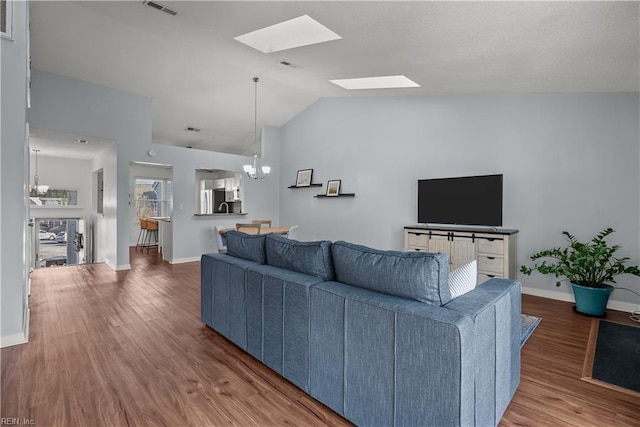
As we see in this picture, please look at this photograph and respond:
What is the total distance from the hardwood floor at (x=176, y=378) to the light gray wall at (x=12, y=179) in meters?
0.27

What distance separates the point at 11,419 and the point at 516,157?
5185 mm

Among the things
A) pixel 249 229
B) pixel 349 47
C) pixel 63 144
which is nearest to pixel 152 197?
pixel 63 144

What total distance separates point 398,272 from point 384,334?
295 mm

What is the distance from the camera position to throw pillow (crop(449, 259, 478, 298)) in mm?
1600

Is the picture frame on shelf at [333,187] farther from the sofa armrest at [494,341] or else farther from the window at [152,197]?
the window at [152,197]

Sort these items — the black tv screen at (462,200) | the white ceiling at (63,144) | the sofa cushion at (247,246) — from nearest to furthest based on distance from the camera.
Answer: the sofa cushion at (247,246) → the black tv screen at (462,200) → the white ceiling at (63,144)

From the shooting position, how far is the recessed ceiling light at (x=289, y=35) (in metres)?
3.41

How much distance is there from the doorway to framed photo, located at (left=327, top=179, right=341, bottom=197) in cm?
652

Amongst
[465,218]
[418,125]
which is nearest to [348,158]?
[418,125]

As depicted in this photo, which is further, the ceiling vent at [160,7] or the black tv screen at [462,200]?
the black tv screen at [462,200]

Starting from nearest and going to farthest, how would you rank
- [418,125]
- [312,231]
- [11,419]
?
[11,419], [418,125], [312,231]

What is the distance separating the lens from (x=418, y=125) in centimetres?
518

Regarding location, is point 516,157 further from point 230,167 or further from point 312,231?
point 230,167

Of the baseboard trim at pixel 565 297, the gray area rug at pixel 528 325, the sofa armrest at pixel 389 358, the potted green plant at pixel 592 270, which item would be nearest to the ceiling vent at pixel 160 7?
the sofa armrest at pixel 389 358
